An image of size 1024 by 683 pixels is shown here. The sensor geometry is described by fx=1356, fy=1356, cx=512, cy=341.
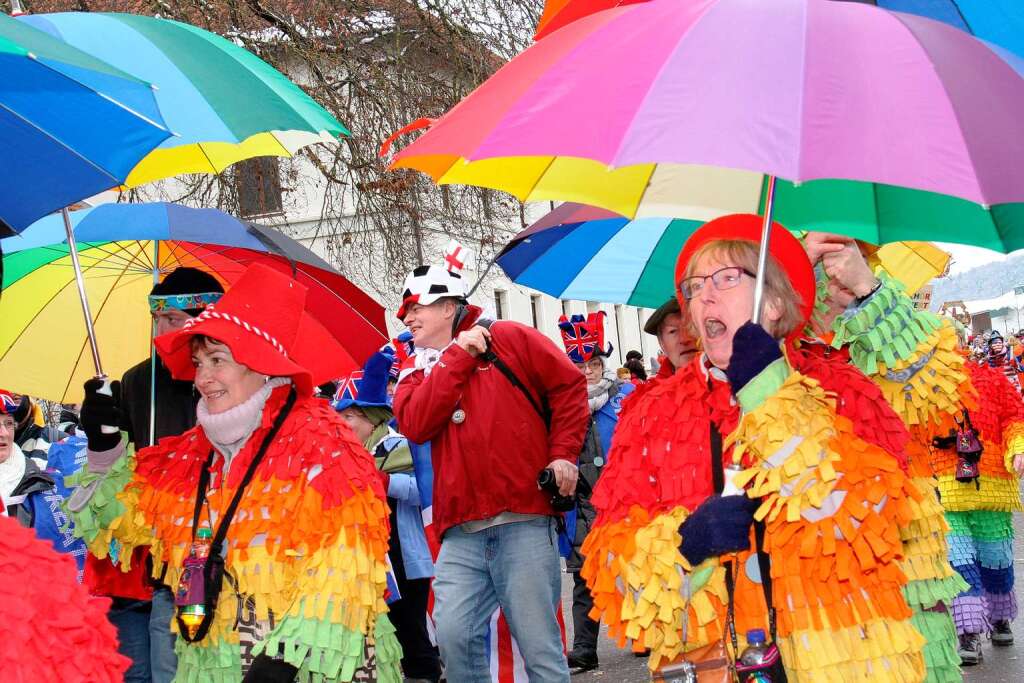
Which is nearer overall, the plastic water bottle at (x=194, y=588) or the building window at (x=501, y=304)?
the plastic water bottle at (x=194, y=588)

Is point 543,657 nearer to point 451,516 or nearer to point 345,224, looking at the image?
point 451,516

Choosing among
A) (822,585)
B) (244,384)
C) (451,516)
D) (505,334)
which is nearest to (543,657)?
(451,516)

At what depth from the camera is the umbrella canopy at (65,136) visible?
150 inches

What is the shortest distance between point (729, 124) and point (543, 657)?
120 inches

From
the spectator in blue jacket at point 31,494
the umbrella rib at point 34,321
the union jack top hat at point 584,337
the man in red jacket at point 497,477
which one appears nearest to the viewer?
the umbrella rib at point 34,321

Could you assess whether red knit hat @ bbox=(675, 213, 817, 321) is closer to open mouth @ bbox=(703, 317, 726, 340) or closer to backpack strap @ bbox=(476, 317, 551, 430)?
open mouth @ bbox=(703, 317, 726, 340)

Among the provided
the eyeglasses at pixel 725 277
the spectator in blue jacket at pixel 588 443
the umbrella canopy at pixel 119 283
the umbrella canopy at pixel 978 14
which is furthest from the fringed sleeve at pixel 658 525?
the spectator in blue jacket at pixel 588 443

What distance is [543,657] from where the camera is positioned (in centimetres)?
543

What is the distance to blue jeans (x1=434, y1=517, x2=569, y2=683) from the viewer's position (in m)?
5.43

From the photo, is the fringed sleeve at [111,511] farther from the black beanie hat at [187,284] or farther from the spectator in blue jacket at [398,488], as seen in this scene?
the spectator in blue jacket at [398,488]

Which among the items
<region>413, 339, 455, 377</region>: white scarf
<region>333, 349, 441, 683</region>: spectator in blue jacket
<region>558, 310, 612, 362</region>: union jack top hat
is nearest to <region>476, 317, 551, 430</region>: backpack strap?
<region>413, 339, 455, 377</region>: white scarf

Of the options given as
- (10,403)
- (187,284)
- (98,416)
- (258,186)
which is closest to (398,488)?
(10,403)

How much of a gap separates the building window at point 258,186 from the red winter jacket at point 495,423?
6.61m

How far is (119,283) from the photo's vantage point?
5.62 meters
